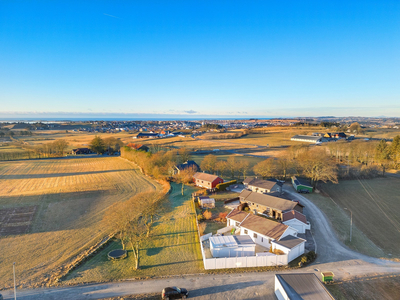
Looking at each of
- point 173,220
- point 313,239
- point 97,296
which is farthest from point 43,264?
point 313,239

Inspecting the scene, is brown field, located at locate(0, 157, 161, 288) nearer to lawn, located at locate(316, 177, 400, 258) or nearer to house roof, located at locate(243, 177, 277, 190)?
house roof, located at locate(243, 177, 277, 190)

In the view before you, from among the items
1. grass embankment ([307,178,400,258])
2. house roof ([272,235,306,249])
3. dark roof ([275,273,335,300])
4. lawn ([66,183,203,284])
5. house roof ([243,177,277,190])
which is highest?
house roof ([243,177,277,190])

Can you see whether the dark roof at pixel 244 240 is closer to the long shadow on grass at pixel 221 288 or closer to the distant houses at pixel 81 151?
the long shadow on grass at pixel 221 288

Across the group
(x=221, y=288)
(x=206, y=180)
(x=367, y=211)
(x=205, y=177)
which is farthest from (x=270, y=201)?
(x=221, y=288)

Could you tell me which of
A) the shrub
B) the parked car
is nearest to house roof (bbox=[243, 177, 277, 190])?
the shrub

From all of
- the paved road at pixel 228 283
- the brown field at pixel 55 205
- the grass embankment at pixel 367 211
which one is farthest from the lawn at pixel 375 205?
the brown field at pixel 55 205

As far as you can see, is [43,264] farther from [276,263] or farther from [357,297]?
[357,297]

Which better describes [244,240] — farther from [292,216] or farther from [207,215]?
[207,215]
